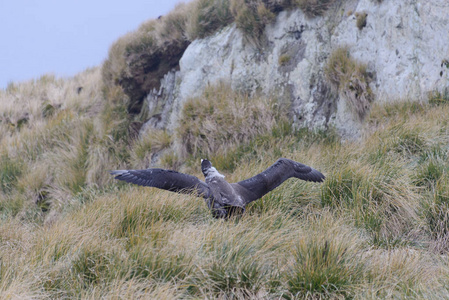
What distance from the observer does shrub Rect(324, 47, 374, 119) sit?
23.5ft

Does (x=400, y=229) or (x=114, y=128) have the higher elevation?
(x=114, y=128)

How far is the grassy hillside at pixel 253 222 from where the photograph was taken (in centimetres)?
325

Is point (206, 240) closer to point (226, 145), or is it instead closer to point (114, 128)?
point (226, 145)

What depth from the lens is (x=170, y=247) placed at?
357 centimetres

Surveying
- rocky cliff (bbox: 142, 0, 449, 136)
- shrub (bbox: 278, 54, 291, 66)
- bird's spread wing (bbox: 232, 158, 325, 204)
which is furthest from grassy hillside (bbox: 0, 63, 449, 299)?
shrub (bbox: 278, 54, 291, 66)

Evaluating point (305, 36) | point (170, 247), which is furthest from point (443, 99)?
point (170, 247)

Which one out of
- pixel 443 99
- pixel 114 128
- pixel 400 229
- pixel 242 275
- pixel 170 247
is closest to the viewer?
pixel 242 275

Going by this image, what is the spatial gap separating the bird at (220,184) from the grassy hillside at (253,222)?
163 millimetres

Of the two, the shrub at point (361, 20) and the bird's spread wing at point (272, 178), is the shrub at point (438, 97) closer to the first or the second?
the shrub at point (361, 20)

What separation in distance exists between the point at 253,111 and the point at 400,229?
12.8 feet

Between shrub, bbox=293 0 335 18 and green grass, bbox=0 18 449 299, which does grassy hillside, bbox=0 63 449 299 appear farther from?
shrub, bbox=293 0 335 18

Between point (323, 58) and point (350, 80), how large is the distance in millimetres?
916

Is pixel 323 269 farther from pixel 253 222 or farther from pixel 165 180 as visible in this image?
pixel 165 180

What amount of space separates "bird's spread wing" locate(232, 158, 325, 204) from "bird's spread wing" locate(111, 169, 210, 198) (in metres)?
0.39
